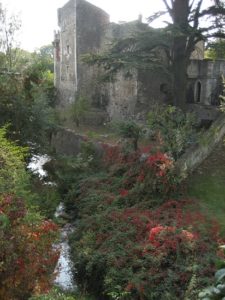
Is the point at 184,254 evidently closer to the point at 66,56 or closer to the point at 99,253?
the point at 99,253

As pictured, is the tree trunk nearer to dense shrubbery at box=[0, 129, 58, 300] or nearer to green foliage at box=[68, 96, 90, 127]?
green foliage at box=[68, 96, 90, 127]

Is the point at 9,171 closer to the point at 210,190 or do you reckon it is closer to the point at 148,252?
the point at 148,252

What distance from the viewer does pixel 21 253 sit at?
698cm

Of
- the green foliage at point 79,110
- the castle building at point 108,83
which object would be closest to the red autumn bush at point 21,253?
the castle building at point 108,83

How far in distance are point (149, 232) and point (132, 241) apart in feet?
1.90

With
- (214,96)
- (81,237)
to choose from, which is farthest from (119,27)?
(81,237)

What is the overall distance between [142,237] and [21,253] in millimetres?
5137

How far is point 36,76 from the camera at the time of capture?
23.0 m

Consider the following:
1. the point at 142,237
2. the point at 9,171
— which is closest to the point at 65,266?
the point at 142,237

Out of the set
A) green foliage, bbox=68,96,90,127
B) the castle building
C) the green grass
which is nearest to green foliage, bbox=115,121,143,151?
the green grass

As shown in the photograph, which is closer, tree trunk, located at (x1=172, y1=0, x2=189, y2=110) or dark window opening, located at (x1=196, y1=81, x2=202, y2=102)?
tree trunk, located at (x1=172, y1=0, x2=189, y2=110)

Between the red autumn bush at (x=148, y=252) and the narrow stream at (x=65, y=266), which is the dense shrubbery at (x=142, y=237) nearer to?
the red autumn bush at (x=148, y=252)

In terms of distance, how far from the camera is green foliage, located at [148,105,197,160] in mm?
14707

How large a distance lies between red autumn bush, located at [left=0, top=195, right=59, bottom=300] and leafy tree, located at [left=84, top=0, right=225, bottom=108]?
35.1 ft
